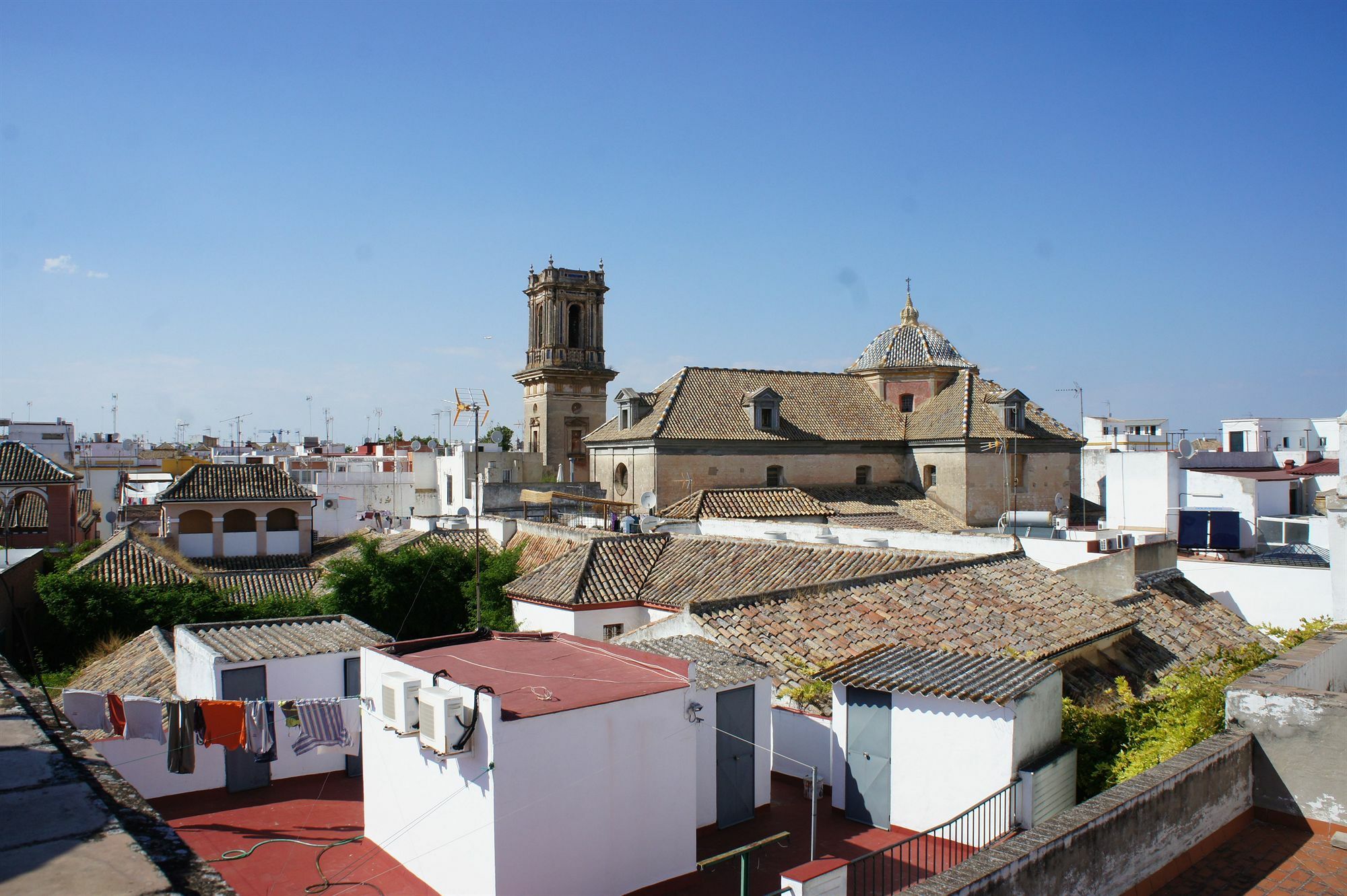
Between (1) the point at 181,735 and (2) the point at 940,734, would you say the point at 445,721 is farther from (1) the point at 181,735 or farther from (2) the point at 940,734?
(2) the point at 940,734

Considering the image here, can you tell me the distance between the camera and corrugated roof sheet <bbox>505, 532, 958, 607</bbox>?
16.8 metres

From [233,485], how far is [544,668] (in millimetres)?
25940

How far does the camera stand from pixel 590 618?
1733 centimetres

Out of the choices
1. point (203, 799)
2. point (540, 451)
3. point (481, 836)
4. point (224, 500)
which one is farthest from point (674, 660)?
point (540, 451)

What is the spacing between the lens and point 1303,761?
6.52 meters

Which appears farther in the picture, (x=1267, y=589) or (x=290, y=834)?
(x=1267, y=589)

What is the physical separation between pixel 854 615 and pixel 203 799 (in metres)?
8.51

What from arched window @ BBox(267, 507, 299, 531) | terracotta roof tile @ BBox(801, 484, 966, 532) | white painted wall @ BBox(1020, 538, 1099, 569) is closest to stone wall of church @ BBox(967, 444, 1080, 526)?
terracotta roof tile @ BBox(801, 484, 966, 532)

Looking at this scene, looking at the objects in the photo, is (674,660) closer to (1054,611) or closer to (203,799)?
(203,799)

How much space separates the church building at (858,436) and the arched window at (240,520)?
38.0 ft

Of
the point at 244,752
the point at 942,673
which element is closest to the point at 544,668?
the point at 942,673

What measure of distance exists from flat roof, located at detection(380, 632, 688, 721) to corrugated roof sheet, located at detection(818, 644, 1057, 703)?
1827 mm

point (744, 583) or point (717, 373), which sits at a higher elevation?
point (717, 373)

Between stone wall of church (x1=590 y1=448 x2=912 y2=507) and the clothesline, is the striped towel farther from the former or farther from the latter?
stone wall of church (x1=590 y1=448 x2=912 y2=507)
